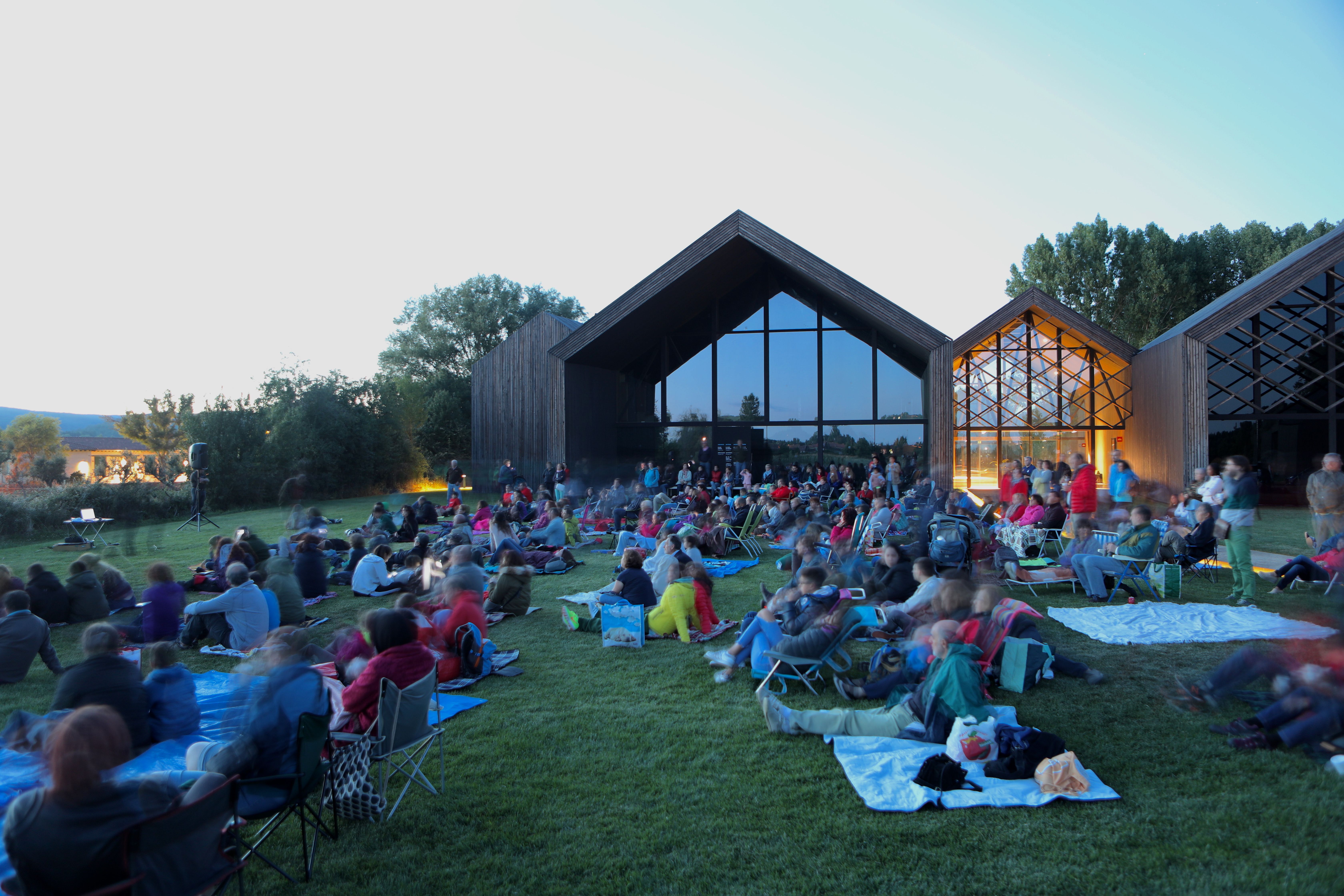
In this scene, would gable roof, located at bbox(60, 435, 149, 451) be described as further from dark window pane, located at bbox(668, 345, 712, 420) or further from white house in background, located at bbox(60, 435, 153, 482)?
dark window pane, located at bbox(668, 345, 712, 420)

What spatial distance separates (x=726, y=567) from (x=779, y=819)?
301 inches

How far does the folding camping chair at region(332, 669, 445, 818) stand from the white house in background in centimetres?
2101

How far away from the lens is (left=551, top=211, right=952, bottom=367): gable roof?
17234 millimetres

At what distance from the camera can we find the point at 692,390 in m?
21.3

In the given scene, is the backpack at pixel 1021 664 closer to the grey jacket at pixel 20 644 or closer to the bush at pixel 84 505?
Result: the grey jacket at pixel 20 644

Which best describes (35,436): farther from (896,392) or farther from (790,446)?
(896,392)

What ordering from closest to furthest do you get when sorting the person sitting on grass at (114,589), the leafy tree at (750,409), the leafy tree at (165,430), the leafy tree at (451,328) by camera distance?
1. the person sitting on grass at (114,589)
2. the leafy tree at (750,409)
3. the leafy tree at (165,430)
4. the leafy tree at (451,328)

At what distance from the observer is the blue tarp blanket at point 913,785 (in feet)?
12.9

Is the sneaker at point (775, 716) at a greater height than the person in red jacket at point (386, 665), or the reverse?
the person in red jacket at point (386, 665)

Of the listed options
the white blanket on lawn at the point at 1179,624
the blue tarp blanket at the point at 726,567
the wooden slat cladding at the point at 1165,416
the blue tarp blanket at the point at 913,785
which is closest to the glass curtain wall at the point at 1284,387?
the wooden slat cladding at the point at 1165,416

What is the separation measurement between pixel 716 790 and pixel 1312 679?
12.3ft

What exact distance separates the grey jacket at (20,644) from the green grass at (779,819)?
58cm

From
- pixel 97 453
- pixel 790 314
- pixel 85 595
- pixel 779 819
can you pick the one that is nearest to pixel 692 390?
pixel 790 314

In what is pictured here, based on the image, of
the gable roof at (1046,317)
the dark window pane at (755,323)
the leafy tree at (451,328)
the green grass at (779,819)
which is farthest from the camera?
the leafy tree at (451,328)
